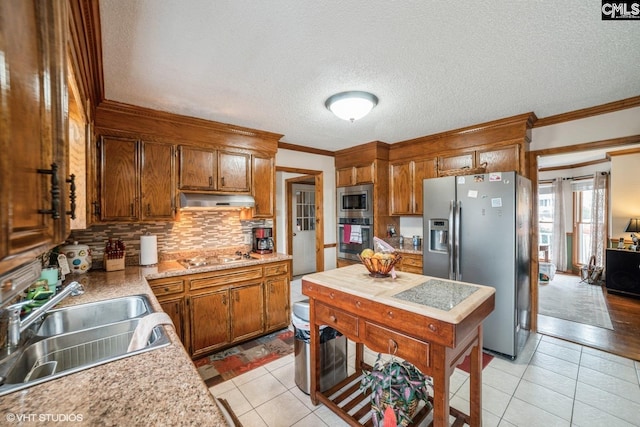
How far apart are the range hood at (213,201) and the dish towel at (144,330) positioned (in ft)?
5.26

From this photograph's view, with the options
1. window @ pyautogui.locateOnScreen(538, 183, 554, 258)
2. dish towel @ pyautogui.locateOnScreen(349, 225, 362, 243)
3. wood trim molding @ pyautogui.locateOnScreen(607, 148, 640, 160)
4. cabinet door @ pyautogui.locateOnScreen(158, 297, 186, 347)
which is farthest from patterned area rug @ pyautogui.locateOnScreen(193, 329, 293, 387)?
window @ pyautogui.locateOnScreen(538, 183, 554, 258)

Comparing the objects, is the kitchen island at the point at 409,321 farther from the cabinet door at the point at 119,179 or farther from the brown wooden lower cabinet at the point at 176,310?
the cabinet door at the point at 119,179

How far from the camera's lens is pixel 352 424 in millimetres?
1733

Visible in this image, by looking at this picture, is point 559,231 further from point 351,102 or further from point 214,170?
point 214,170

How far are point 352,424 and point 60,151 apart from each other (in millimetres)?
2040

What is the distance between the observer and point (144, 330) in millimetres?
1291

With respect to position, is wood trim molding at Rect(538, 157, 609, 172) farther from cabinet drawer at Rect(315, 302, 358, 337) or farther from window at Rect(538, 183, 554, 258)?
cabinet drawer at Rect(315, 302, 358, 337)

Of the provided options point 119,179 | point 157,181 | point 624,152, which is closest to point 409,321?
point 157,181

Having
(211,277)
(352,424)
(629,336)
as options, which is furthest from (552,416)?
(211,277)

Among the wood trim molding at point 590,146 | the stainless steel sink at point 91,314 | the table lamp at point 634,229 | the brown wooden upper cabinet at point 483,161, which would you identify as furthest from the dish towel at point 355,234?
the table lamp at point 634,229

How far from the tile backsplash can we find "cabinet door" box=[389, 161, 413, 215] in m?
1.95

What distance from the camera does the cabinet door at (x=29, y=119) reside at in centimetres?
50

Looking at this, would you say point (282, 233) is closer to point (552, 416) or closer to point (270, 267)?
point (270, 267)

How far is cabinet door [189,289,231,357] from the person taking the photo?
262cm
